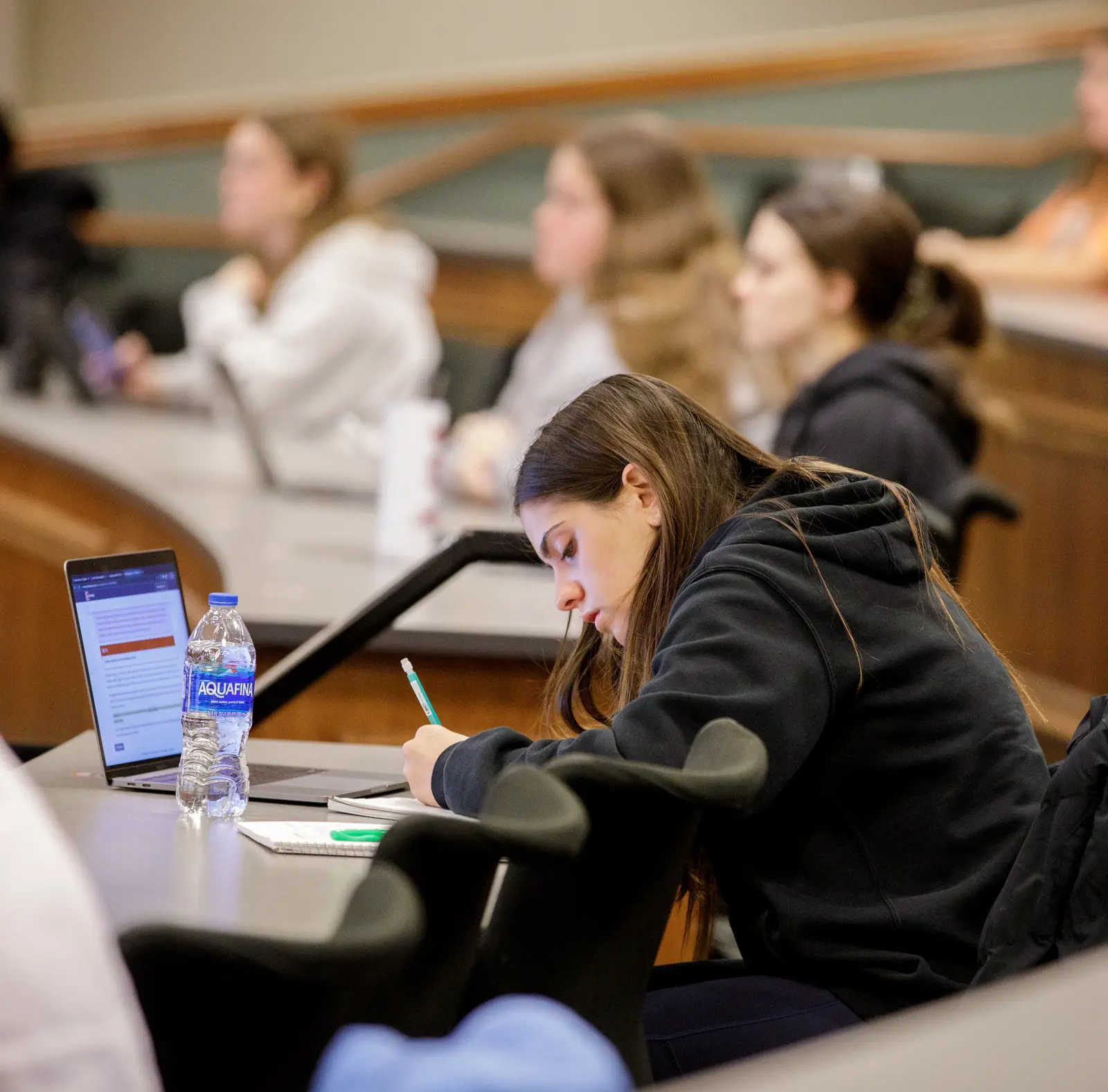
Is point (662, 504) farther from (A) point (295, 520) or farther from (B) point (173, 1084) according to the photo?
(A) point (295, 520)

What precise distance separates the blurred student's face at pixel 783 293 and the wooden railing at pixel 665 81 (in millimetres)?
2696

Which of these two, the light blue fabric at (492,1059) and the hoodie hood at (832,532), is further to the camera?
the hoodie hood at (832,532)

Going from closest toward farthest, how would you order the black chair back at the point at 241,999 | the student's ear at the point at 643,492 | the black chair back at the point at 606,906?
the black chair back at the point at 241,999, the black chair back at the point at 606,906, the student's ear at the point at 643,492

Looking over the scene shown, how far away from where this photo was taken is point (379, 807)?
1.63m

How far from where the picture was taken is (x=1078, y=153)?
562 cm

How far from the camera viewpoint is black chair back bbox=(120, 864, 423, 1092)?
0.86 metres

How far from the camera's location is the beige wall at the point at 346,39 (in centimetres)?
684

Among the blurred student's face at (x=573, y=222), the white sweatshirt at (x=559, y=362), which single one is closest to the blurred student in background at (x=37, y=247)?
the white sweatshirt at (x=559, y=362)

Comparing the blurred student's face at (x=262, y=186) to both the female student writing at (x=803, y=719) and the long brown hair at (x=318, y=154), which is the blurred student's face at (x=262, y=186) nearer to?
the long brown hair at (x=318, y=154)

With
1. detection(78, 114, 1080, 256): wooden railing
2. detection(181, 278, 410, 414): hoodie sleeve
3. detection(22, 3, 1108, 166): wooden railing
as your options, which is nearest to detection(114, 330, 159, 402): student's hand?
detection(181, 278, 410, 414): hoodie sleeve

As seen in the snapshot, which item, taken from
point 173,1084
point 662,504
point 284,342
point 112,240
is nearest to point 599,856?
point 173,1084

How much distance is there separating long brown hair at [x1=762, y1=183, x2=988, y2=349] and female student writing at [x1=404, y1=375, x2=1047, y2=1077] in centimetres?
152

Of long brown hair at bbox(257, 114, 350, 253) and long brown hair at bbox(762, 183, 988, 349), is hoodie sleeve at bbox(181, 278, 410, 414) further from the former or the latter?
long brown hair at bbox(762, 183, 988, 349)

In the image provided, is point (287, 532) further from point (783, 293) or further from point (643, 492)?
point (643, 492)
